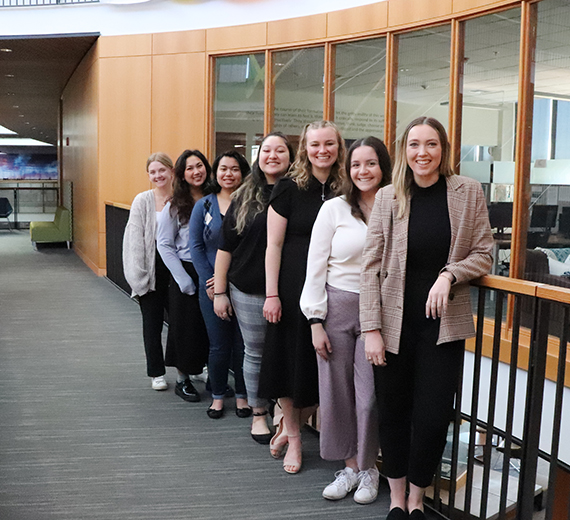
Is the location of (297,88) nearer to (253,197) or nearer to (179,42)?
(179,42)

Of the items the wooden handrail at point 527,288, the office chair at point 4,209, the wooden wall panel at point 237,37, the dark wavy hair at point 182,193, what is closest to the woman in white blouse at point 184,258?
the dark wavy hair at point 182,193

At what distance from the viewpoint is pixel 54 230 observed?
Result: 614 inches

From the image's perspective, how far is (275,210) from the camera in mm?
3357

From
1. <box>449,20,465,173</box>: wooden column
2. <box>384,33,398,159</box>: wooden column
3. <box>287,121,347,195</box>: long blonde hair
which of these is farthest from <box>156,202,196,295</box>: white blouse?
<box>384,33,398,159</box>: wooden column

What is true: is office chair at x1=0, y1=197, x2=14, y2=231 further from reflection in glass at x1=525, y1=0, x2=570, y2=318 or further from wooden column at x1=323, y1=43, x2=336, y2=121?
reflection in glass at x1=525, y1=0, x2=570, y2=318

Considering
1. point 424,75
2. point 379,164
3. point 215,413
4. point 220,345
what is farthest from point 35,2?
point 379,164

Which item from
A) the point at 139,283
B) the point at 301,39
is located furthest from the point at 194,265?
the point at 301,39

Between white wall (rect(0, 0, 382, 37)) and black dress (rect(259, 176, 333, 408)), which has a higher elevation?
white wall (rect(0, 0, 382, 37))

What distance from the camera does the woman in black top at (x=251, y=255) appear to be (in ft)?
11.9

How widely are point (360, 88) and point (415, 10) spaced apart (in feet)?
4.22

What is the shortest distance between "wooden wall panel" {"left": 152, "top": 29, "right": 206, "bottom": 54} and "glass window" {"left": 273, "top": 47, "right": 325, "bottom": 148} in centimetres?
143

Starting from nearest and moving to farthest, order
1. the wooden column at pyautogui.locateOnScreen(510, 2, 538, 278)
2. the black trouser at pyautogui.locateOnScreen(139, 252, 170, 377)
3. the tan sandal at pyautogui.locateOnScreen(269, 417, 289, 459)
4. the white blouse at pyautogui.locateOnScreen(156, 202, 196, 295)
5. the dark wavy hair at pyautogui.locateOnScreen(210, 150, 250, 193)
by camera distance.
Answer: the tan sandal at pyautogui.locateOnScreen(269, 417, 289, 459), the dark wavy hair at pyautogui.locateOnScreen(210, 150, 250, 193), the white blouse at pyautogui.locateOnScreen(156, 202, 196, 295), the black trouser at pyautogui.locateOnScreen(139, 252, 170, 377), the wooden column at pyautogui.locateOnScreen(510, 2, 538, 278)

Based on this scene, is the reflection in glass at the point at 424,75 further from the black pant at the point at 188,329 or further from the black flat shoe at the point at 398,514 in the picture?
the black flat shoe at the point at 398,514

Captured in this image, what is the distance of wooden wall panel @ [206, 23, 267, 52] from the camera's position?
10.1 m
